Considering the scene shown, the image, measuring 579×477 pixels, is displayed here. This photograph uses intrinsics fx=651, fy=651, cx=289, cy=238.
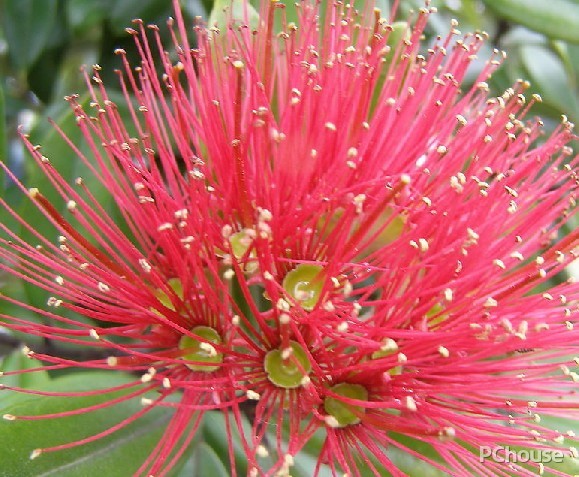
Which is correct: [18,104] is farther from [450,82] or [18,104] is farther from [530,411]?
[530,411]

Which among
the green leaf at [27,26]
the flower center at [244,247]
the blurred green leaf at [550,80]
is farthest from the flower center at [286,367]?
the blurred green leaf at [550,80]

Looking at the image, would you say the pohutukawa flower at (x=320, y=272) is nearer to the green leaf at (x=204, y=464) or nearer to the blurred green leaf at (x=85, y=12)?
the green leaf at (x=204, y=464)

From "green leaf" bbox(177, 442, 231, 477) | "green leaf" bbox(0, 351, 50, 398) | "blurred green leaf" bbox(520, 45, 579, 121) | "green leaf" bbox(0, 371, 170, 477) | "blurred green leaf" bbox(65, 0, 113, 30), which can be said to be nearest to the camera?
"green leaf" bbox(0, 371, 170, 477)

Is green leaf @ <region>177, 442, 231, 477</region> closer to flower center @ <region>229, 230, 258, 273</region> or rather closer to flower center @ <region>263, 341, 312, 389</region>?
flower center @ <region>263, 341, 312, 389</region>

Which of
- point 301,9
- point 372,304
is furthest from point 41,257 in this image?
point 301,9

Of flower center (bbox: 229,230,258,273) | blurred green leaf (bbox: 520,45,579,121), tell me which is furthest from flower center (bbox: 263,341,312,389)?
Answer: blurred green leaf (bbox: 520,45,579,121)

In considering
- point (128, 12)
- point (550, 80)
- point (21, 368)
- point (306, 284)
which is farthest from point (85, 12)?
point (550, 80)

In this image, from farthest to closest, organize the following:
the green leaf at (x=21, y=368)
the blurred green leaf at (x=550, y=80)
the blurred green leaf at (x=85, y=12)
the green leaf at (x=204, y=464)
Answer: the blurred green leaf at (x=550, y=80) → the blurred green leaf at (x=85, y=12) → the green leaf at (x=21, y=368) → the green leaf at (x=204, y=464)

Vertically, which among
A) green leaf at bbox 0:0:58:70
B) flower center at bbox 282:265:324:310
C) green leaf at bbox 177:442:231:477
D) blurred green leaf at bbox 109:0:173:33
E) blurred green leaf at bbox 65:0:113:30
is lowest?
green leaf at bbox 177:442:231:477
